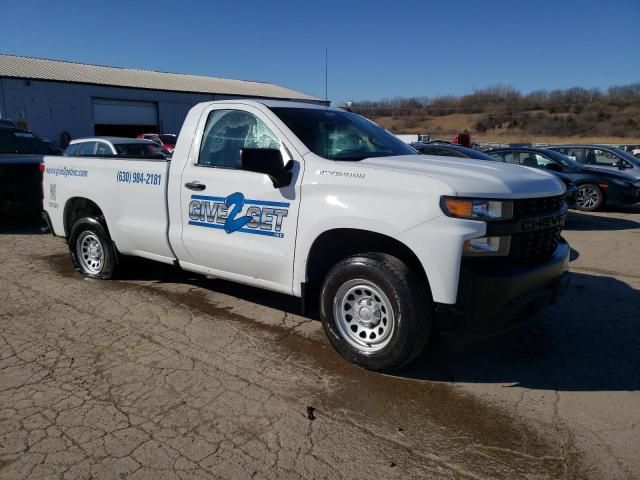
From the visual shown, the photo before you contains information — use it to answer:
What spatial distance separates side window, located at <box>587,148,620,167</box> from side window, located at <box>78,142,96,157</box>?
42.1 ft

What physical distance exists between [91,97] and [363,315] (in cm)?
3263

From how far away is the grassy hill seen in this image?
60531 mm

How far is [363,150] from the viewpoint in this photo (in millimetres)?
4523

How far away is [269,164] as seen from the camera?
3.91 m

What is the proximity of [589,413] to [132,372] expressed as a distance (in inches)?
123

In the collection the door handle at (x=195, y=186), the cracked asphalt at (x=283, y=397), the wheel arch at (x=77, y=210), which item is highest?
the door handle at (x=195, y=186)

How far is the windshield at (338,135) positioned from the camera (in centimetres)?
429

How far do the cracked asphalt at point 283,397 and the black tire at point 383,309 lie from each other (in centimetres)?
17

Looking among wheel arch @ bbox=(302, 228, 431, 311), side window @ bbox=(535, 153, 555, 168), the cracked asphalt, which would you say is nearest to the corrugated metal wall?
side window @ bbox=(535, 153, 555, 168)

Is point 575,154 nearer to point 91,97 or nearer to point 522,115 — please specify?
point 91,97

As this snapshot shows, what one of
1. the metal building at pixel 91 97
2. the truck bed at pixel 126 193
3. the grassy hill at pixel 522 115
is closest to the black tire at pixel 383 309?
the truck bed at pixel 126 193

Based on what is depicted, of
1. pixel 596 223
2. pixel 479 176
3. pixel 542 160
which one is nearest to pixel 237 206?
pixel 479 176

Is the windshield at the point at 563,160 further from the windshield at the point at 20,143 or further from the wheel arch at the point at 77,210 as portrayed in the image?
the windshield at the point at 20,143

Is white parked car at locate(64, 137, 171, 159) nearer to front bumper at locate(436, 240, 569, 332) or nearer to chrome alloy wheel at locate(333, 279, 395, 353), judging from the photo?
chrome alloy wheel at locate(333, 279, 395, 353)
